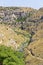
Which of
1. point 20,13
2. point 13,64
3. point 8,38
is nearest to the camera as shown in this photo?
point 13,64

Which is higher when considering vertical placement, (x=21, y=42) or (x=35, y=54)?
(x=35, y=54)

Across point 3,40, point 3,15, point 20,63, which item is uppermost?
point 20,63

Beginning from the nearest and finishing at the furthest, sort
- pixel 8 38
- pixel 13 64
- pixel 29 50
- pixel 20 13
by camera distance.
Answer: pixel 13 64
pixel 29 50
pixel 8 38
pixel 20 13

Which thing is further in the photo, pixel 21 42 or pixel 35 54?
pixel 21 42

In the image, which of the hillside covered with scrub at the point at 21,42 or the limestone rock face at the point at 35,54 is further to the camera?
the limestone rock face at the point at 35,54

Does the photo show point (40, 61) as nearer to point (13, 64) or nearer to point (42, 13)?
point (13, 64)

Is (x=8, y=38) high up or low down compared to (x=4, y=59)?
down

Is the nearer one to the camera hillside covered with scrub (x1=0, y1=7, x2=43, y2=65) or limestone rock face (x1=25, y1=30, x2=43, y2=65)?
hillside covered with scrub (x1=0, y1=7, x2=43, y2=65)

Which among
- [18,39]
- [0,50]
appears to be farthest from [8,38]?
[0,50]
